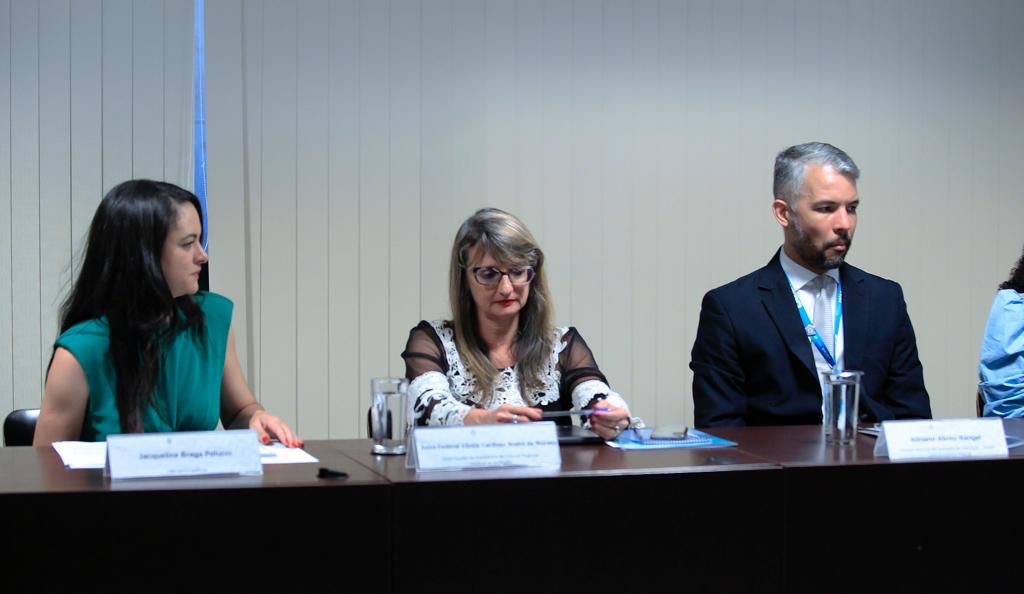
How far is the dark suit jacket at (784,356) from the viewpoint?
268 centimetres

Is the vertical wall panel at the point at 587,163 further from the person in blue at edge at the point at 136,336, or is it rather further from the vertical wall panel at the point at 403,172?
the person in blue at edge at the point at 136,336

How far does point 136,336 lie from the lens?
223 centimetres

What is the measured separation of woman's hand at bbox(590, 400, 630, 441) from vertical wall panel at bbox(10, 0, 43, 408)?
2.52 m

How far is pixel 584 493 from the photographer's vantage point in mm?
1688

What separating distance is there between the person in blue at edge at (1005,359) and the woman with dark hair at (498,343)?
1047 mm

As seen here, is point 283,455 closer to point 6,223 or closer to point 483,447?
point 483,447

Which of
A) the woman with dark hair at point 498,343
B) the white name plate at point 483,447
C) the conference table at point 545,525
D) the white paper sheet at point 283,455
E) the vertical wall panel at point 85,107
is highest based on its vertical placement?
the vertical wall panel at point 85,107

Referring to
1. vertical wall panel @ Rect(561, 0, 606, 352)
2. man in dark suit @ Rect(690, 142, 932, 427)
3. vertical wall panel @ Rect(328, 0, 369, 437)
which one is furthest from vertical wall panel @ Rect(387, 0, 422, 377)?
man in dark suit @ Rect(690, 142, 932, 427)

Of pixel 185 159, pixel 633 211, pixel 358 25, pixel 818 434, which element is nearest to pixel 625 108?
pixel 633 211

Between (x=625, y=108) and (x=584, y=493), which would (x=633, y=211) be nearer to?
(x=625, y=108)

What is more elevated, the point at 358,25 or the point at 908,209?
the point at 358,25

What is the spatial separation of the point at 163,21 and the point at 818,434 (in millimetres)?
2779

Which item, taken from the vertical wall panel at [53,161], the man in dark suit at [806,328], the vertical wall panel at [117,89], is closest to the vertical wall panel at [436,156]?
the vertical wall panel at [117,89]

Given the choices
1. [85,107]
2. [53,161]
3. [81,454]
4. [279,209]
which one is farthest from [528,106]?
[81,454]
